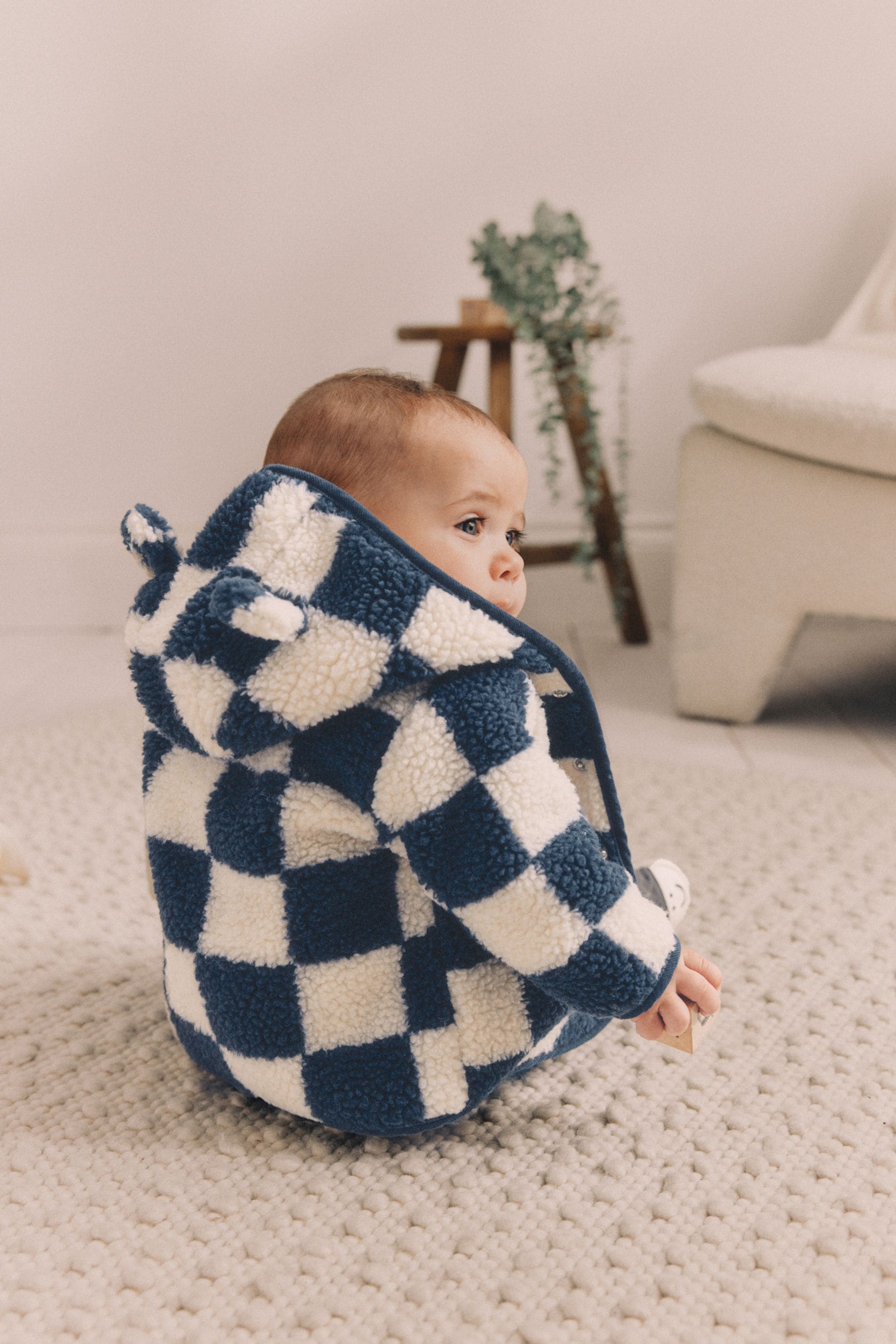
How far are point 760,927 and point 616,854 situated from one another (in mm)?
303

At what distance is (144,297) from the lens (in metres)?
1.79

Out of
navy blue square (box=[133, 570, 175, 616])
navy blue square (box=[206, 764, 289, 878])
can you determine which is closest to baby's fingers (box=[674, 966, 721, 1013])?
navy blue square (box=[206, 764, 289, 878])

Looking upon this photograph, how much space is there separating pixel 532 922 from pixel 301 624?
168 millimetres

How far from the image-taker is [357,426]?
1.90ft

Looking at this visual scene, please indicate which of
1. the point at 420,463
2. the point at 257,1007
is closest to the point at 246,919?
the point at 257,1007

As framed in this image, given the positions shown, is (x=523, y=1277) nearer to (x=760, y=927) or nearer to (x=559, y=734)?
(x=559, y=734)

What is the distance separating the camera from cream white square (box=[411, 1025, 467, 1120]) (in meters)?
0.57

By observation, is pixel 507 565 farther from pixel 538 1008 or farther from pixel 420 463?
pixel 538 1008

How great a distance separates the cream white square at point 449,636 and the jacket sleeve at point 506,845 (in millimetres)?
12

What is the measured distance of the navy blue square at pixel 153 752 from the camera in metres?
0.62

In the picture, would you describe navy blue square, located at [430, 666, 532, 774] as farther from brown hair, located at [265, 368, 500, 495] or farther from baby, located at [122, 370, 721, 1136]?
brown hair, located at [265, 368, 500, 495]

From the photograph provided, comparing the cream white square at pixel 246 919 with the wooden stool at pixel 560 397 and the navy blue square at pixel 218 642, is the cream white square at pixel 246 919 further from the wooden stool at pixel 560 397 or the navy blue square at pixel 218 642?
the wooden stool at pixel 560 397

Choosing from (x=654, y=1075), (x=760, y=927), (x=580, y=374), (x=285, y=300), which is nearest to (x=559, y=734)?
(x=654, y=1075)

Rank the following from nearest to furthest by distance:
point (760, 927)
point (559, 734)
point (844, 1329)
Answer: point (844, 1329), point (559, 734), point (760, 927)
